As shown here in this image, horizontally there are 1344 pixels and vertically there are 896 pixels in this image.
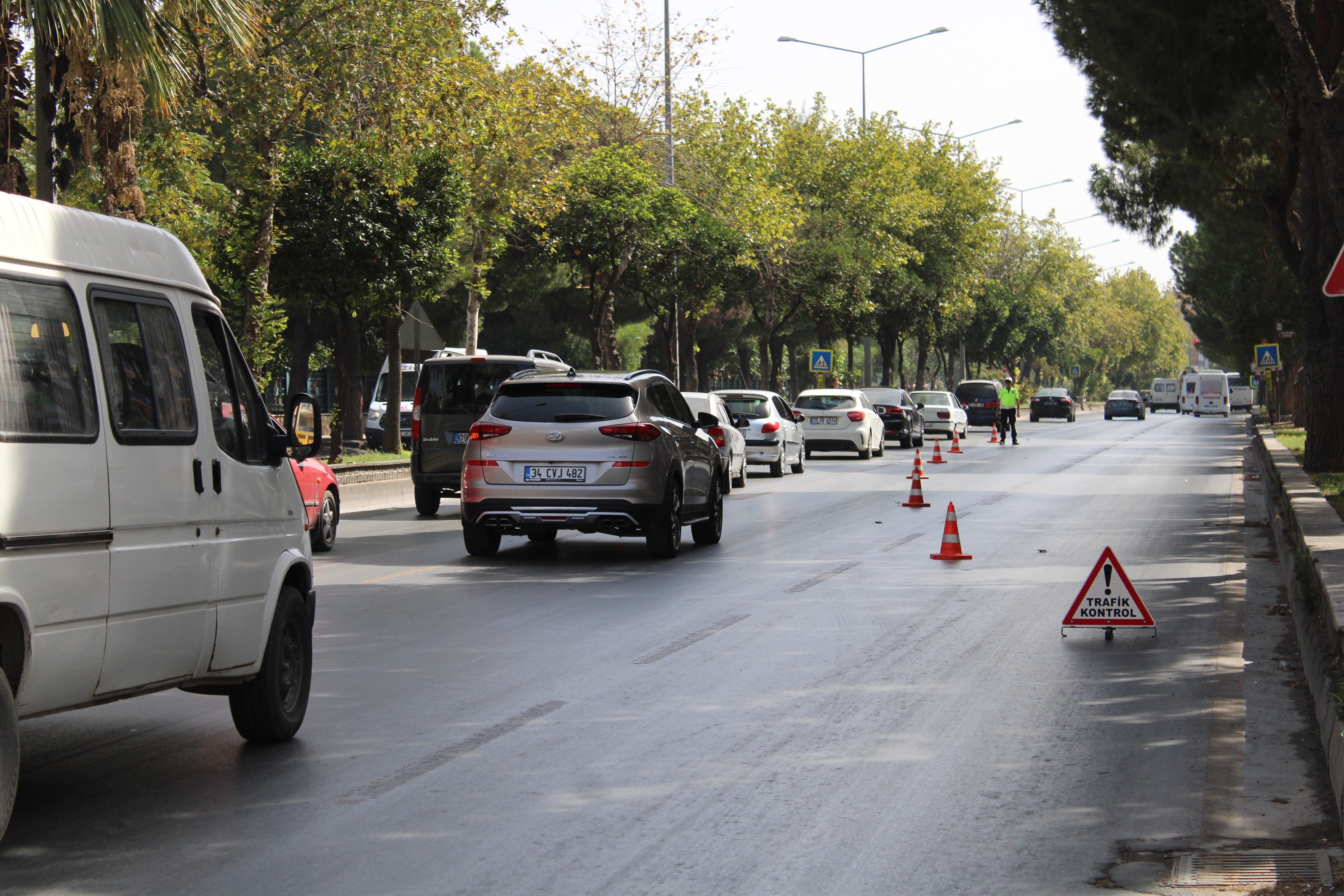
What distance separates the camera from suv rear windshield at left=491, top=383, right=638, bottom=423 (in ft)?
45.3

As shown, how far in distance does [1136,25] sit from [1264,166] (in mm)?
9611

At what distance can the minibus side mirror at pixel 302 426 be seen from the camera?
684 centimetres

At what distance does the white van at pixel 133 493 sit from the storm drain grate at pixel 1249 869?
3736 millimetres

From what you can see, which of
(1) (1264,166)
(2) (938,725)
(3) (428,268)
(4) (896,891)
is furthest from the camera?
(1) (1264,166)

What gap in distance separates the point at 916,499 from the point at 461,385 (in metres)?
6.30

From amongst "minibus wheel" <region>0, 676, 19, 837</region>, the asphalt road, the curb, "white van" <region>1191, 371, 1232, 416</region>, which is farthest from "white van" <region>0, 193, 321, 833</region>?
"white van" <region>1191, 371, 1232, 416</region>

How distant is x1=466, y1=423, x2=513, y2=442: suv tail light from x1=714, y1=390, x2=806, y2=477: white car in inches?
526

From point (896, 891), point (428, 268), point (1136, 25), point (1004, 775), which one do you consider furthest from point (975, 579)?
point (428, 268)

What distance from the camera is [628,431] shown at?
1370 centimetres

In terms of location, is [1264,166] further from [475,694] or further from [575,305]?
[575,305]

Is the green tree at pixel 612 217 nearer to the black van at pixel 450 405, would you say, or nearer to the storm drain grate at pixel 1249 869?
the black van at pixel 450 405

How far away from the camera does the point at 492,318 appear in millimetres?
56062

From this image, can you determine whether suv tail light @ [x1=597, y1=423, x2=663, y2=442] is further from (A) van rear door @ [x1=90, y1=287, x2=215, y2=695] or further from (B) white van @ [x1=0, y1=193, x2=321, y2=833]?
(A) van rear door @ [x1=90, y1=287, x2=215, y2=695]

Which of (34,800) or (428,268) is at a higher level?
(428,268)
